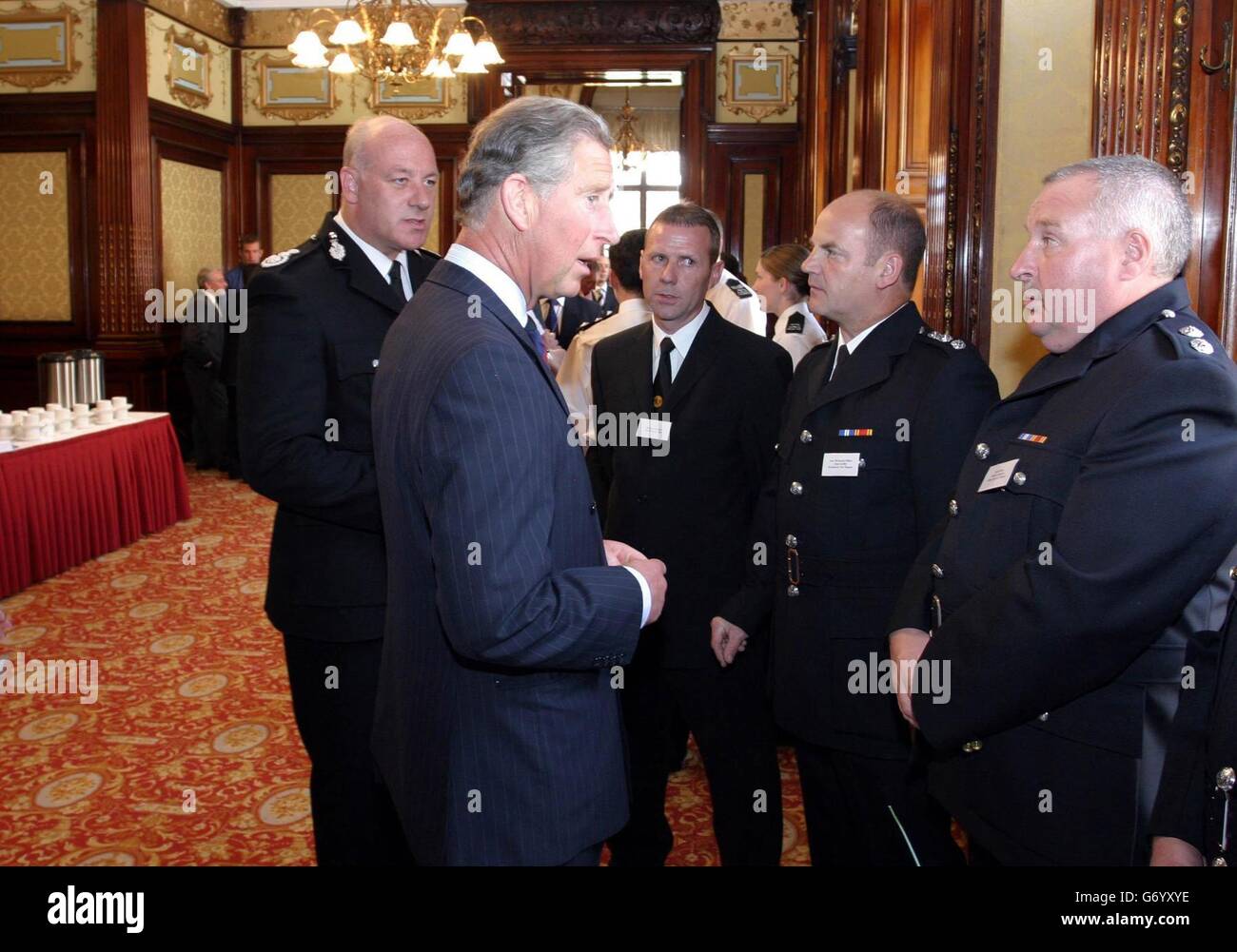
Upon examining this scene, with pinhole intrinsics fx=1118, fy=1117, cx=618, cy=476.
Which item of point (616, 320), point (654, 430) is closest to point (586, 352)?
point (616, 320)

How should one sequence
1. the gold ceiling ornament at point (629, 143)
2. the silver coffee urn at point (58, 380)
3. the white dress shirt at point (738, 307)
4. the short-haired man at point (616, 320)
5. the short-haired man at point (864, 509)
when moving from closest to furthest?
the short-haired man at point (864, 509) < the short-haired man at point (616, 320) < the white dress shirt at point (738, 307) < the silver coffee urn at point (58, 380) < the gold ceiling ornament at point (629, 143)

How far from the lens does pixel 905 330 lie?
2.40 m

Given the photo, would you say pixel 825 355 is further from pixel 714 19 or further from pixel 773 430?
pixel 714 19

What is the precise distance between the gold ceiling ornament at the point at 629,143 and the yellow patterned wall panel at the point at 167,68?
19.5ft

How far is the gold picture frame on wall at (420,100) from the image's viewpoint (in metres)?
11.1

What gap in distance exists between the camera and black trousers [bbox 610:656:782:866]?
2.76m

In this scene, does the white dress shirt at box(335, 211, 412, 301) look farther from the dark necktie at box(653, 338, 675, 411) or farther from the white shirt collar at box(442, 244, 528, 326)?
the white shirt collar at box(442, 244, 528, 326)

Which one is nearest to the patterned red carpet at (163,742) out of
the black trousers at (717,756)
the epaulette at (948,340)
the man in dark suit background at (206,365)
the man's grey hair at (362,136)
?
the black trousers at (717,756)

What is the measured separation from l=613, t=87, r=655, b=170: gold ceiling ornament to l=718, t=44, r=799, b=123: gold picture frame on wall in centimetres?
515

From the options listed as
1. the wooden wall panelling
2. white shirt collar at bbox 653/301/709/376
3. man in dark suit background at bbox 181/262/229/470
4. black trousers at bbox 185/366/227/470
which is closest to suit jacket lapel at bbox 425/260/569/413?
white shirt collar at bbox 653/301/709/376

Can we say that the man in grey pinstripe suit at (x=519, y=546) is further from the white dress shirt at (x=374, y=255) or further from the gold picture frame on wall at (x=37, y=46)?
the gold picture frame on wall at (x=37, y=46)

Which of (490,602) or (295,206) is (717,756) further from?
(295,206)

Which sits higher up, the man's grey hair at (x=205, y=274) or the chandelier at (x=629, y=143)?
the chandelier at (x=629, y=143)

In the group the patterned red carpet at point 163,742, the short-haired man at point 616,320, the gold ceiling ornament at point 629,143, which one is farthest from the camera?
the gold ceiling ornament at point 629,143
